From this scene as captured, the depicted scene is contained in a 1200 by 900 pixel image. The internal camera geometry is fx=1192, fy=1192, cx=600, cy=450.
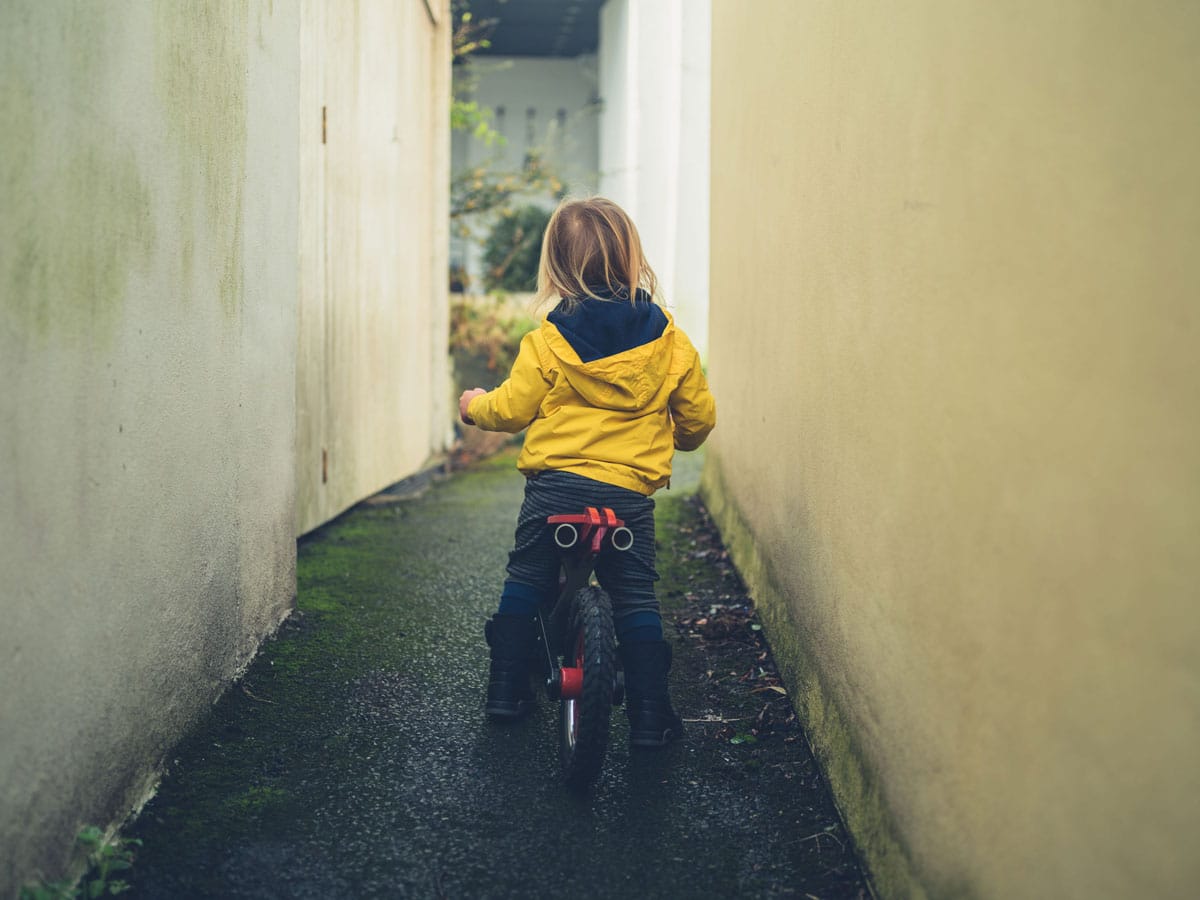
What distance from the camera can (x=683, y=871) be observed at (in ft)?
8.93

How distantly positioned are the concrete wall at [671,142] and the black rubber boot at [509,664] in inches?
308

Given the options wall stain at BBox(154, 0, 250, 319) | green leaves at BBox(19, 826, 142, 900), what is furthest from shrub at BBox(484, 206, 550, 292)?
green leaves at BBox(19, 826, 142, 900)

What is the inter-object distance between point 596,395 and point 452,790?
1110 millimetres

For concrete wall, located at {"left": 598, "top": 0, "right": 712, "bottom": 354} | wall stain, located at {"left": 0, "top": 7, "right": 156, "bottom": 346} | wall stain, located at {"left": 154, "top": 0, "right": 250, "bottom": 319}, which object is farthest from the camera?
concrete wall, located at {"left": 598, "top": 0, "right": 712, "bottom": 354}

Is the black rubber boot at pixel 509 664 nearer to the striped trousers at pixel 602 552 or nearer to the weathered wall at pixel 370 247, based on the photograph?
the striped trousers at pixel 602 552

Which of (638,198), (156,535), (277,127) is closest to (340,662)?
(156,535)

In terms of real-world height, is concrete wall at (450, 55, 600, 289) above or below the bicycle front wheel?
above

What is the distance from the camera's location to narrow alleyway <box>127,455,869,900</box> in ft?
8.71

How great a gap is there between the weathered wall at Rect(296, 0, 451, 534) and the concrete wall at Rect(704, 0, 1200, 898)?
8.46ft

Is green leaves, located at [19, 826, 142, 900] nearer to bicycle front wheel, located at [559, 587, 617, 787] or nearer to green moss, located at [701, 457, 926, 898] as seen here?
bicycle front wheel, located at [559, 587, 617, 787]

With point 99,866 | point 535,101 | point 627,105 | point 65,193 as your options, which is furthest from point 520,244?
point 99,866

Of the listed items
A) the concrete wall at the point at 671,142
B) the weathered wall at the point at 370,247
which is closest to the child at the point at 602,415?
the weathered wall at the point at 370,247

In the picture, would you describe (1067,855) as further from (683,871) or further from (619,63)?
(619,63)

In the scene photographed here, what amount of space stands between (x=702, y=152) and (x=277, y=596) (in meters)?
9.10
